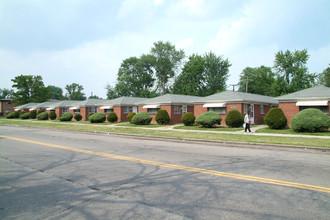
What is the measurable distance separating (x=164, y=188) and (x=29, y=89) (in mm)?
84672

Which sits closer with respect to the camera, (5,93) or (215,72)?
(215,72)

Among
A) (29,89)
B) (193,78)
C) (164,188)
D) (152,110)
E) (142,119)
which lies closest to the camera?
(164,188)

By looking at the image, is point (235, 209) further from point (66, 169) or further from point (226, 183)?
point (66, 169)

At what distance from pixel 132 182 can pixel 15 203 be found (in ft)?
7.86

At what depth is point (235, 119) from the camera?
23.8 m

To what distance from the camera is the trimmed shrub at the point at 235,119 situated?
78.2 ft

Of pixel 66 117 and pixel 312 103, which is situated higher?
pixel 312 103

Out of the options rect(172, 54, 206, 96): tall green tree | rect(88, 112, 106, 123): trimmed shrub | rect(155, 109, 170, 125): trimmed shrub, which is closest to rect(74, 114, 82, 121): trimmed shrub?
rect(88, 112, 106, 123): trimmed shrub

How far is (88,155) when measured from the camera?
32.1ft

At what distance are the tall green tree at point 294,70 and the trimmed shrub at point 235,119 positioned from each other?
2626cm

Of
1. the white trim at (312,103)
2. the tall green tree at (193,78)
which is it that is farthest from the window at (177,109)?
the tall green tree at (193,78)

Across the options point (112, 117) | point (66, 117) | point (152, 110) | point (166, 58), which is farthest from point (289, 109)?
point (166, 58)

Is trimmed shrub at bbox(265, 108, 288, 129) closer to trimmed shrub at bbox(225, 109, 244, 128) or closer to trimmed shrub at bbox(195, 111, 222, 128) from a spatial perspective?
trimmed shrub at bbox(225, 109, 244, 128)

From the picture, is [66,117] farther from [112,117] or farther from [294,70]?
[294,70]
